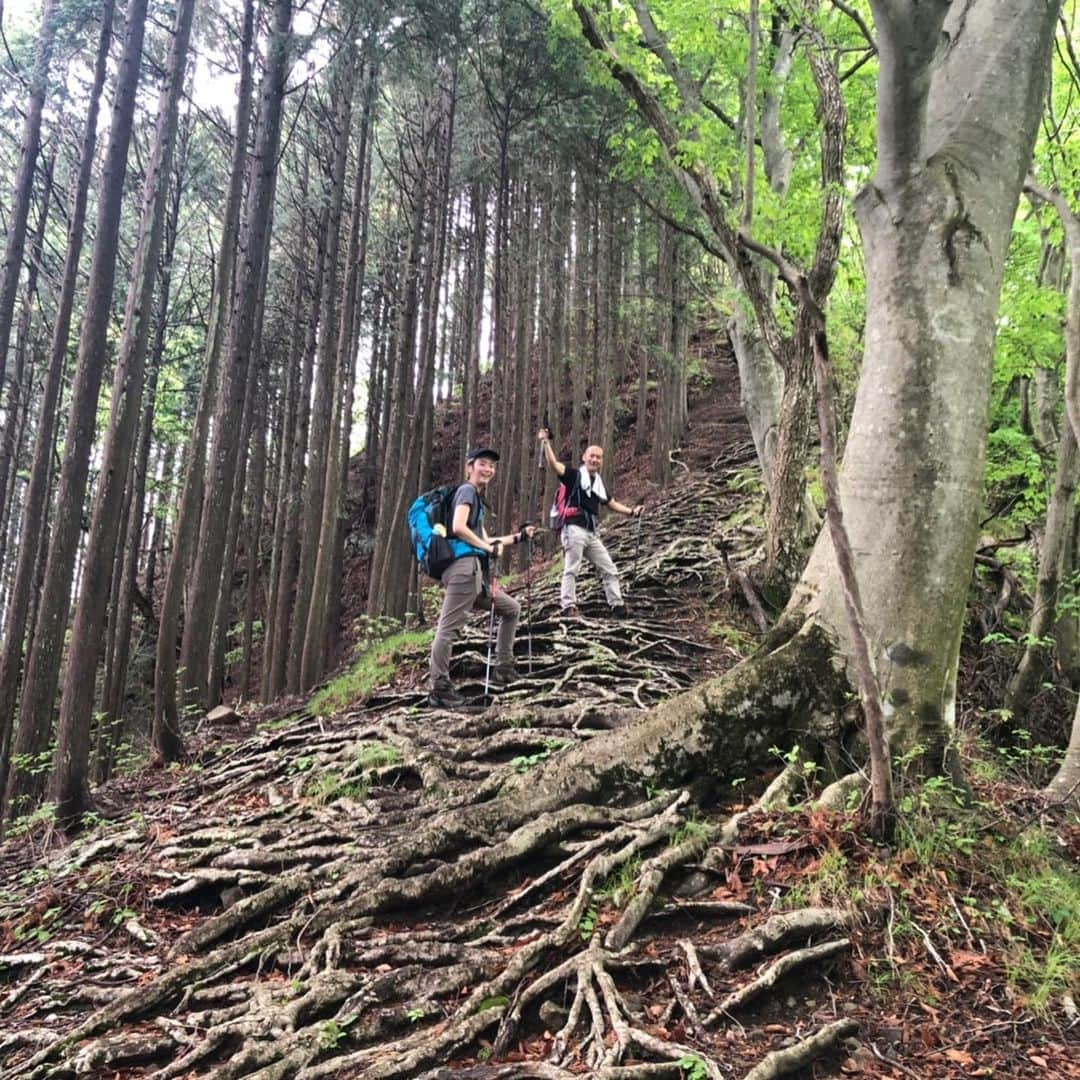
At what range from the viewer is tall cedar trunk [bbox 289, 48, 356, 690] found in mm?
12961

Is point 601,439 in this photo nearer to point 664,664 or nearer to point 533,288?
point 533,288

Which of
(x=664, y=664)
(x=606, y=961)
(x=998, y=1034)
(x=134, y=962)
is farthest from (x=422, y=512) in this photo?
(x=998, y=1034)

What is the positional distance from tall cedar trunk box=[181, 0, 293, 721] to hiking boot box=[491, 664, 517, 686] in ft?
16.1

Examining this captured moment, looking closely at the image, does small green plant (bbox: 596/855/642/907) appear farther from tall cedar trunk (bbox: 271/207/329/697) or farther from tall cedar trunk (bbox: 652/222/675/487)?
tall cedar trunk (bbox: 652/222/675/487)

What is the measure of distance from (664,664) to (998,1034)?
4.73 m

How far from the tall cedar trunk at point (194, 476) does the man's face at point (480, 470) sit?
173 inches

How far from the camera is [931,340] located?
13.2 ft

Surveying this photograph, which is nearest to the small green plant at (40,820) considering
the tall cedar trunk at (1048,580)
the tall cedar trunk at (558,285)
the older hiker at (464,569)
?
the older hiker at (464,569)

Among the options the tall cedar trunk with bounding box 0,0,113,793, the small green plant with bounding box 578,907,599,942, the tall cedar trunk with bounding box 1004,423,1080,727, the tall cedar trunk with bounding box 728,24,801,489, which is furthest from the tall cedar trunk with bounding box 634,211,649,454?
the small green plant with bounding box 578,907,599,942

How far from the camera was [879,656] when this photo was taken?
12.8 ft

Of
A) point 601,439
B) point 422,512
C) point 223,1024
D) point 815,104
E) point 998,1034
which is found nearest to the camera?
point 998,1034

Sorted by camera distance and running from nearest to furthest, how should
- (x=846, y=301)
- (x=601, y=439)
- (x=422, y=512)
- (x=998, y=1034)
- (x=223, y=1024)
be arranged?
(x=998, y=1034), (x=223, y=1024), (x=422, y=512), (x=846, y=301), (x=601, y=439)

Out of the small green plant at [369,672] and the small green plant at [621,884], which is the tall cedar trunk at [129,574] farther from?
the small green plant at [621,884]

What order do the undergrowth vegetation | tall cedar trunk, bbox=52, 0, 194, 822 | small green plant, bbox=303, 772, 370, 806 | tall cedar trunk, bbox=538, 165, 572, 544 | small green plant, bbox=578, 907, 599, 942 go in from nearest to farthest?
the undergrowth vegetation
small green plant, bbox=578, 907, 599, 942
small green plant, bbox=303, 772, 370, 806
tall cedar trunk, bbox=52, 0, 194, 822
tall cedar trunk, bbox=538, 165, 572, 544
